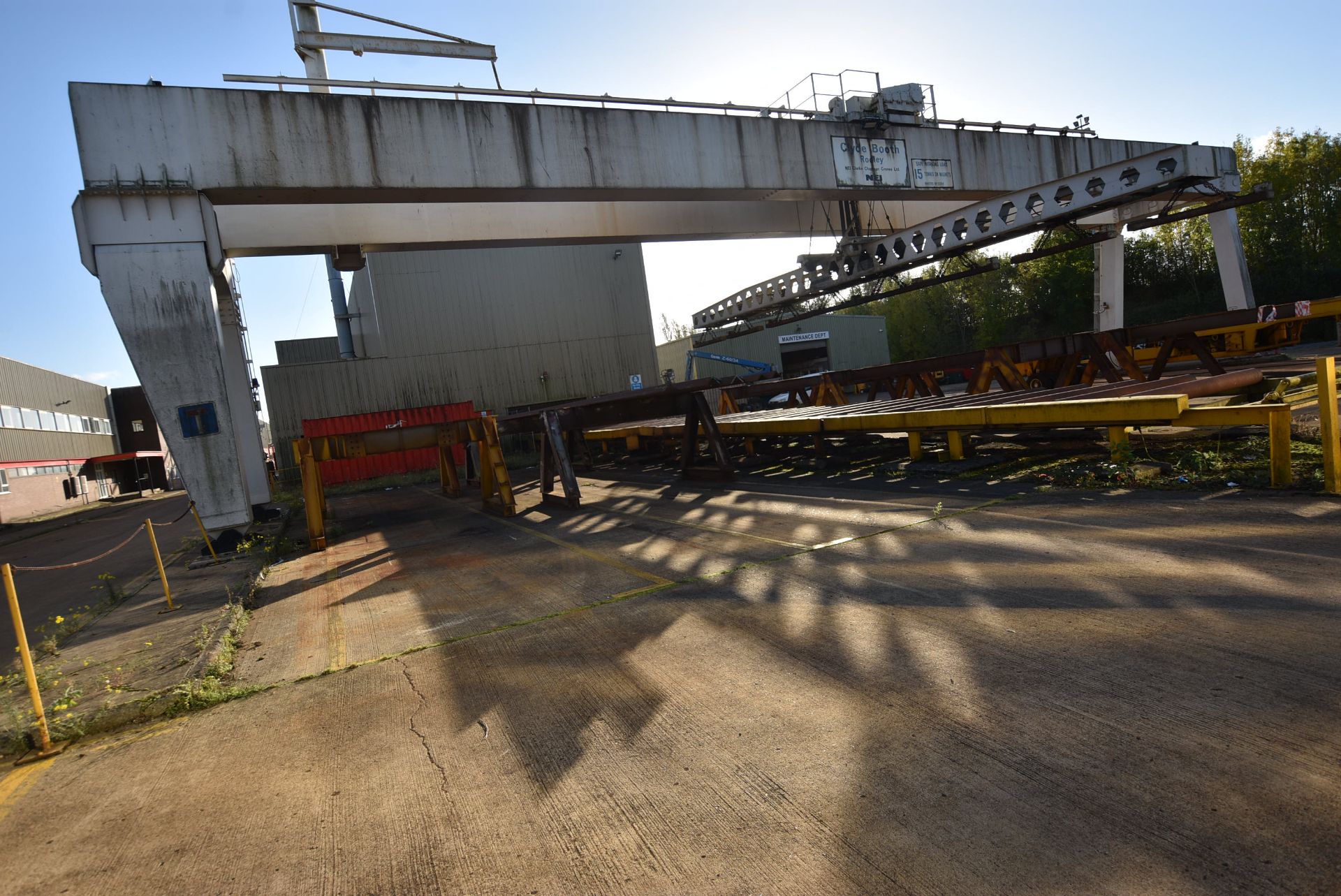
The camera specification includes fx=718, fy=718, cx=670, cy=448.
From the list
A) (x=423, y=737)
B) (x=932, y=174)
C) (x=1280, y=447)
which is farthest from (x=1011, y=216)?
(x=423, y=737)

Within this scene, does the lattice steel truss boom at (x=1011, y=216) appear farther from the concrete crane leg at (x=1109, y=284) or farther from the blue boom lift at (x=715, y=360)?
the blue boom lift at (x=715, y=360)

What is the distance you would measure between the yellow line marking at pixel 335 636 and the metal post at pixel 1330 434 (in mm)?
7798

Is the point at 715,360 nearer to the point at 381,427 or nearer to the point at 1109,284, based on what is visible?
the point at 381,427

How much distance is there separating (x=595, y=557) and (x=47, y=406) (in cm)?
4345

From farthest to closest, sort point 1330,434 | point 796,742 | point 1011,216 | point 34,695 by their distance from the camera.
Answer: point 1011,216 → point 1330,434 → point 34,695 → point 796,742

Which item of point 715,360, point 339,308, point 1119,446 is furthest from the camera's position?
point 715,360

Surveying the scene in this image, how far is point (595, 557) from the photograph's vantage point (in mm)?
7598

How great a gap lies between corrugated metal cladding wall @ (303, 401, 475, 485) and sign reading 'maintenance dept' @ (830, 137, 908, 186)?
49.6 ft

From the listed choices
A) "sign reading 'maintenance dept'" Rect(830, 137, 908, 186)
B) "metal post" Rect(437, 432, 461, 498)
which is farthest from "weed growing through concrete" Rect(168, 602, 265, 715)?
"sign reading 'maintenance dept'" Rect(830, 137, 908, 186)

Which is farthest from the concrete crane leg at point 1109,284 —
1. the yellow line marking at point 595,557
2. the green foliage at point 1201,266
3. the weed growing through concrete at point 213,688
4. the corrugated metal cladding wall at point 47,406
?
the corrugated metal cladding wall at point 47,406

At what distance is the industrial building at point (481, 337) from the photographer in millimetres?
25484

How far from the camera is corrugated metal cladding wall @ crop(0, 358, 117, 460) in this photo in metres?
32.1

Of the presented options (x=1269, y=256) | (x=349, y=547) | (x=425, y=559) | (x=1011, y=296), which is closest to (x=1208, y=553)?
(x=425, y=559)

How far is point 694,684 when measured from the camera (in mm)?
3855
